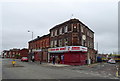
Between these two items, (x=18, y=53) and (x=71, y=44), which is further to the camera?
(x=18, y=53)

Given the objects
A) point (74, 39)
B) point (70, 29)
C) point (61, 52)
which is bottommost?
point (61, 52)

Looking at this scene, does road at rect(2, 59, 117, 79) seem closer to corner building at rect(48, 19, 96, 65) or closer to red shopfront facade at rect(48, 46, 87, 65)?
red shopfront facade at rect(48, 46, 87, 65)

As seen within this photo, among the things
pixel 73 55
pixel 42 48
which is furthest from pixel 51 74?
pixel 42 48

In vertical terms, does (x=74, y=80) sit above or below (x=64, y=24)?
below

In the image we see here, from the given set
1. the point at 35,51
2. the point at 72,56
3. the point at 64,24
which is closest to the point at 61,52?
the point at 72,56

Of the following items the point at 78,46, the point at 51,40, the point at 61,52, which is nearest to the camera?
the point at 78,46

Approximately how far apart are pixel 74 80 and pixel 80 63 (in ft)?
66.3

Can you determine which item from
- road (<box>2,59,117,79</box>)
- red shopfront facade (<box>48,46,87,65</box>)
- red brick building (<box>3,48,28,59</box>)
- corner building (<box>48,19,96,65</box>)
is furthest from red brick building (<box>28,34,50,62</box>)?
red brick building (<box>3,48,28,59</box>)

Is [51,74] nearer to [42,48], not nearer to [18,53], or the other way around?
[42,48]

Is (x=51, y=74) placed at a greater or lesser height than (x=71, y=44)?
lesser

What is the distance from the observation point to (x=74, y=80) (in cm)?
1094

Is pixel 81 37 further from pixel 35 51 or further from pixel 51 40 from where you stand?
pixel 35 51

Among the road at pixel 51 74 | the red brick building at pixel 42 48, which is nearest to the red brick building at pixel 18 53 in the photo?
the red brick building at pixel 42 48

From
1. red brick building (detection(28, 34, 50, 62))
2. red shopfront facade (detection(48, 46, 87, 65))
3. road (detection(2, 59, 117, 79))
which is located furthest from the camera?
red brick building (detection(28, 34, 50, 62))
